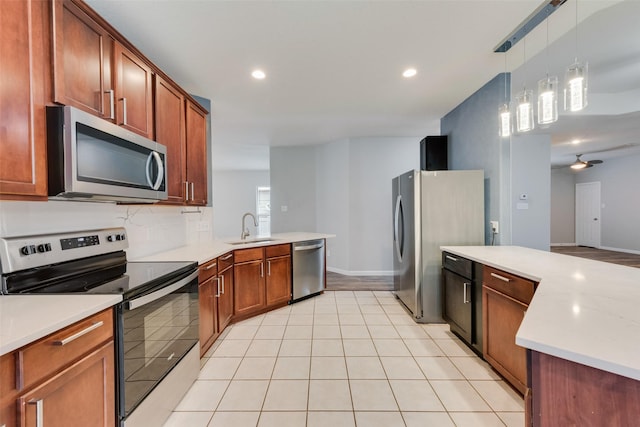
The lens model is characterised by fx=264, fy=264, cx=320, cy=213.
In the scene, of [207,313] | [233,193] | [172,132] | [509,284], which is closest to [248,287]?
[207,313]

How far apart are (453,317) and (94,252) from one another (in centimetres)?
294

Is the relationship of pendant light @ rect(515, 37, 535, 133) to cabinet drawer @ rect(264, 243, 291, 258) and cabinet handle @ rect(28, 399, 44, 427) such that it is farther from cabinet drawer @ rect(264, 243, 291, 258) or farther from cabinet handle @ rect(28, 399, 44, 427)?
cabinet handle @ rect(28, 399, 44, 427)

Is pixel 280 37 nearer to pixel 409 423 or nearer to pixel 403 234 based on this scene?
pixel 403 234

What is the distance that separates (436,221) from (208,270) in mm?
2301

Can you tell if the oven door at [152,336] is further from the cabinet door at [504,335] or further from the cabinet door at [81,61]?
the cabinet door at [504,335]

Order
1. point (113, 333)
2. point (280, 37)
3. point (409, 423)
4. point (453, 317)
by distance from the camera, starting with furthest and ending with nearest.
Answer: point (453, 317) < point (280, 37) < point (409, 423) < point (113, 333)

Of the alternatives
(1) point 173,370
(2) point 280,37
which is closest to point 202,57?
(2) point 280,37

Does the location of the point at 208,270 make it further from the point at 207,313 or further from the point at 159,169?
the point at 159,169

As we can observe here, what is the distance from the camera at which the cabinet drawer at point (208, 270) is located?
6.88ft

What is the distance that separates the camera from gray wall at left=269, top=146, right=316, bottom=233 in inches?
221

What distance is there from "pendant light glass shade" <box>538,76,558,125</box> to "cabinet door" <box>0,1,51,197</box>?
267 centimetres

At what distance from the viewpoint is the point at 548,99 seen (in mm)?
1686

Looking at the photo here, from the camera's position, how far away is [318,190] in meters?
5.57

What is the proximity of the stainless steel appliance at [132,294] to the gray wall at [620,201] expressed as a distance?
336 inches
